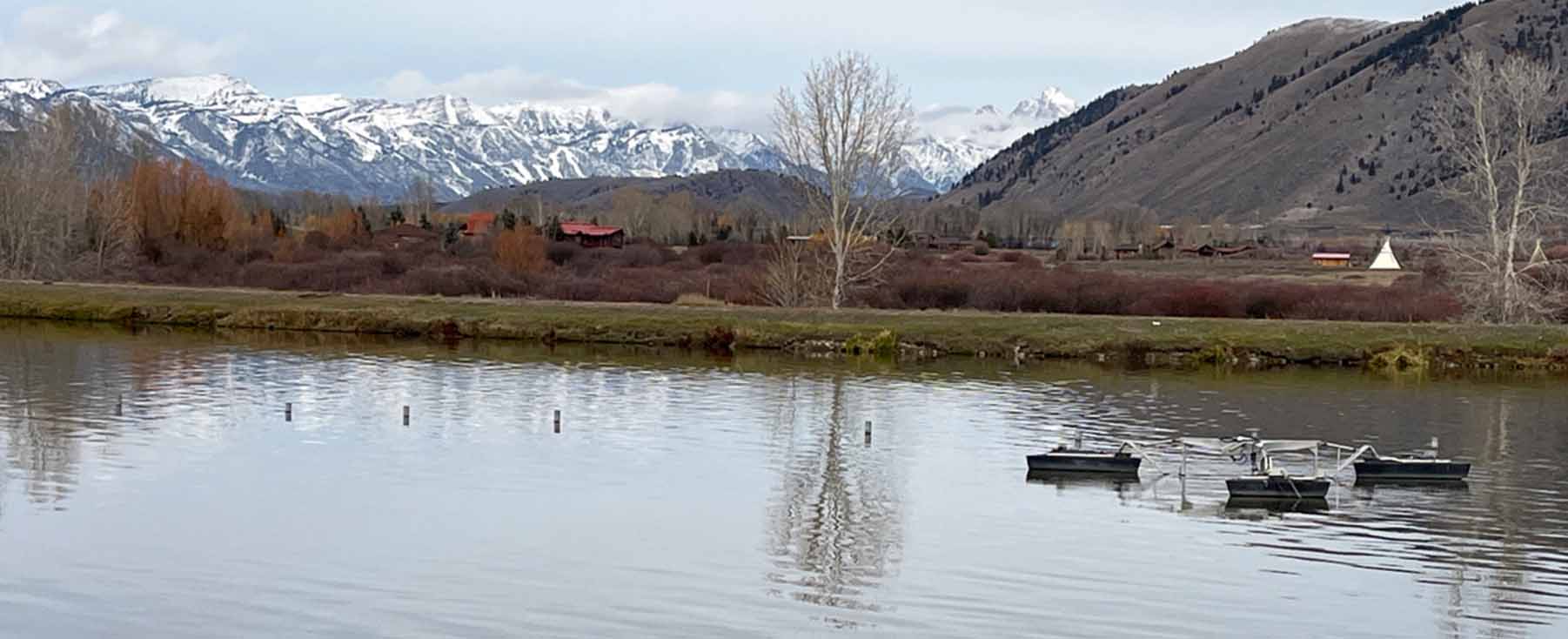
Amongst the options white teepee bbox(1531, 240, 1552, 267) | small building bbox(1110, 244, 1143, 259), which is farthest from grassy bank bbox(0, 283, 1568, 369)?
small building bbox(1110, 244, 1143, 259)

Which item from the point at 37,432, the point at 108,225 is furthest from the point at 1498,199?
the point at 108,225

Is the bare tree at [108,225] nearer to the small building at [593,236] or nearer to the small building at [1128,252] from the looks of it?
the small building at [593,236]

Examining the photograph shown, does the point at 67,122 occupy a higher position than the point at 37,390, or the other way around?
the point at 67,122

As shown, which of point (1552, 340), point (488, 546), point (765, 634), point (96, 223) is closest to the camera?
point (765, 634)

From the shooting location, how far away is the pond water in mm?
21828

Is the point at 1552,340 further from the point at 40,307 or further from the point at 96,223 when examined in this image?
the point at 96,223

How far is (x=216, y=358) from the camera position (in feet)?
180

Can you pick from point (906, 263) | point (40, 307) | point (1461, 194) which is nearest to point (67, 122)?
point (40, 307)

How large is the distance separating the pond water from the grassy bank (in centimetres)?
1281

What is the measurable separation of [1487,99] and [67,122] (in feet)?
288

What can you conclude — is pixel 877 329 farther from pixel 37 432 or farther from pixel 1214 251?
pixel 1214 251

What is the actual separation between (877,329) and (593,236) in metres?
80.4

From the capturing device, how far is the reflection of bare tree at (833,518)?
23938 mm

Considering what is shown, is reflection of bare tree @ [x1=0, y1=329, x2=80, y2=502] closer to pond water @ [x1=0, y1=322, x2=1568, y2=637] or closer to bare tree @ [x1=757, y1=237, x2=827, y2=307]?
pond water @ [x1=0, y1=322, x2=1568, y2=637]
